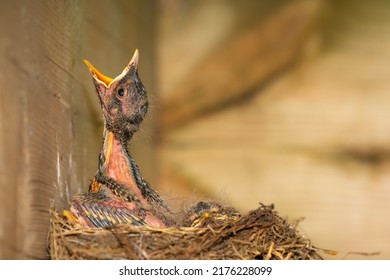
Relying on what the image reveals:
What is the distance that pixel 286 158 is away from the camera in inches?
89.2

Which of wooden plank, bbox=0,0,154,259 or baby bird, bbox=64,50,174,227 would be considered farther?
baby bird, bbox=64,50,174,227

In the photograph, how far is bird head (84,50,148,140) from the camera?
1.74m

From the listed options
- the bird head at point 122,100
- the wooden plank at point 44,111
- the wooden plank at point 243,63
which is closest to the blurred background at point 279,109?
the wooden plank at point 243,63

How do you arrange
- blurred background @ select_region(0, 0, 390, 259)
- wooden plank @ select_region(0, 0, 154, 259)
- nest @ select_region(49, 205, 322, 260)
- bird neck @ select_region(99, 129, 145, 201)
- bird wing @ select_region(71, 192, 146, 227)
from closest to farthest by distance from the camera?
wooden plank @ select_region(0, 0, 154, 259) < nest @ select_region(49, 205, 322, 260) < bird wing @ select_region(71, 192, 146, 227) < bird neck @ select_region(99, 129, 145, 201) < blurred background @ select_region(0, 0, 390, 259)

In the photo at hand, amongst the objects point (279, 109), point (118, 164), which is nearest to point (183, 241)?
point (118, 164)

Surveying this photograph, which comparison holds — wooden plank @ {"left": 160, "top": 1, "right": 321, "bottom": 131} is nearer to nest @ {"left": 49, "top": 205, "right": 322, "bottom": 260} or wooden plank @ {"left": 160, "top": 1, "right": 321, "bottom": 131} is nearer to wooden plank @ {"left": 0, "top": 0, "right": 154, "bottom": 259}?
wooden plank @ {"left": 0, "top": 0, "right": 154, "bottom": 259}

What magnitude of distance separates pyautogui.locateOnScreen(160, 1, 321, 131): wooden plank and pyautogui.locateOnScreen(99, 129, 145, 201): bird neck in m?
0.54

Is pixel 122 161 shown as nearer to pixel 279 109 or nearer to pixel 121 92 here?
pixel 121 92

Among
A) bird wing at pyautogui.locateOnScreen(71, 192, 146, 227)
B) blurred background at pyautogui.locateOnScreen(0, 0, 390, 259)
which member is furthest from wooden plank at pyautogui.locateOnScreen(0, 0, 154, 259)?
blurred background at pyautogui.locateOnScreen(0, 0, 390, 259)

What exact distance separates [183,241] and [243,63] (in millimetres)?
854

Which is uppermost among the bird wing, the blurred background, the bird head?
the blurred background

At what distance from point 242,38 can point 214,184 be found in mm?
413

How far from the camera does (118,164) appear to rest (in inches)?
68.7

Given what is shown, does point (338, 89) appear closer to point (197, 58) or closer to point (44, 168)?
point (197, 58)
